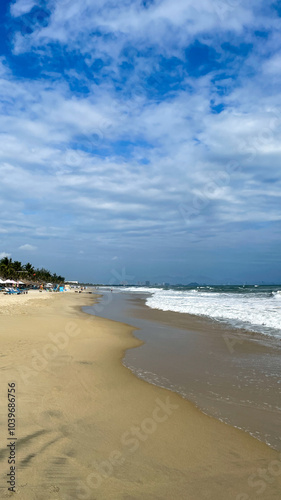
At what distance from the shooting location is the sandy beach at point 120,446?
3.44m

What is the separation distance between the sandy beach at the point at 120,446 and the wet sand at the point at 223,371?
45 cm

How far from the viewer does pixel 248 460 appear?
4.09 metres

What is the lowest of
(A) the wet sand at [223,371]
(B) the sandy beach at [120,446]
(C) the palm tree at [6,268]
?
(A) the wet sand at [223,371]

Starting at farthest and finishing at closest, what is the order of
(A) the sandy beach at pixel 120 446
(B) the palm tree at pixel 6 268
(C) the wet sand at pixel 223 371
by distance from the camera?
(B) the palm tree at pixel 6 268 → (C) the wet sand at pixel 223 371 → (A) the sandy beach at pixel 120 446

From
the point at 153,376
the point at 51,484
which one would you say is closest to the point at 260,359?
the point at 153,376

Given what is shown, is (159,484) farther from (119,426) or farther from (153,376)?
(153,376)

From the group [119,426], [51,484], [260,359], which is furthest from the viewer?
[260,359]

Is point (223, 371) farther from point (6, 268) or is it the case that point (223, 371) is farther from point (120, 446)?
point (6, 268)

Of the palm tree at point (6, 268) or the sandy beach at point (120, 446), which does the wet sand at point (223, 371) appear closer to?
the sandy beach at point (120, 446)

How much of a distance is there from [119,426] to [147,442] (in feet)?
2.01

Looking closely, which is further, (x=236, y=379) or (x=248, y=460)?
(x=236, y=379)

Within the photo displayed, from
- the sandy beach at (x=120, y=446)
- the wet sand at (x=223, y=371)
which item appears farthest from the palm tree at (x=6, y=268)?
the sandy beach at (x=120, y=446)

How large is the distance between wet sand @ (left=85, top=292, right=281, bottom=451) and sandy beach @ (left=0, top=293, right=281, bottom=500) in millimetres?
446

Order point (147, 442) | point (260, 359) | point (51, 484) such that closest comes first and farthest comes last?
point (51, 484) < point (147, 442) < point (260, 359)
